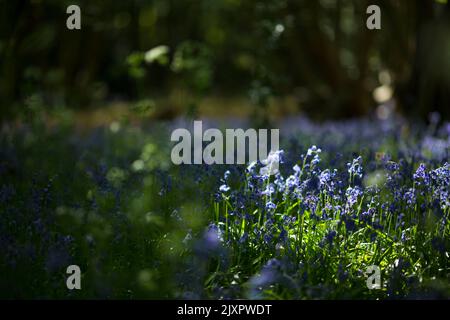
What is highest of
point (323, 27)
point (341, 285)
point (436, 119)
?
point (323, 27)

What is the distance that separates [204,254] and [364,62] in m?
8.77

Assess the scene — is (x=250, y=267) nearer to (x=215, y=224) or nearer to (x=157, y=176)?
(x=215, y=224)

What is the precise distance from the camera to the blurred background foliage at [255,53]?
7285 mm

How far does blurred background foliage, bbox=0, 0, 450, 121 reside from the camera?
7.29m

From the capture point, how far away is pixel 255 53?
8664 millimetres

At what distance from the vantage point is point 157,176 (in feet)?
15.6

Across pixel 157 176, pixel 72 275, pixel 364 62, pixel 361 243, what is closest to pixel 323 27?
pixel 364 62

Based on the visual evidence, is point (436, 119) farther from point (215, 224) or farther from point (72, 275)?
point (72, 275)

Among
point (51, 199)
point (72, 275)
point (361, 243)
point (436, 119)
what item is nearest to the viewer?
point (72, 275)

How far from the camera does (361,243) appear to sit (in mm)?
3773

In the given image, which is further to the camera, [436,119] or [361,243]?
[436,119]

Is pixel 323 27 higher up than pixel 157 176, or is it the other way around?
pixel 323 27

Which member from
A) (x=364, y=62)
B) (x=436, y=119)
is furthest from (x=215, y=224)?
(x=364, y=62)

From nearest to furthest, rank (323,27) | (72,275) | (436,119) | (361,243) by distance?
(72,275) < (361,243) < (436,119) < (323,27)
